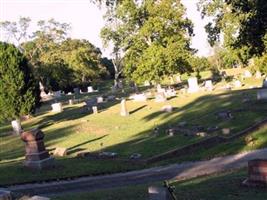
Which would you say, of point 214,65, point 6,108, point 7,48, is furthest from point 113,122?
point 214,65

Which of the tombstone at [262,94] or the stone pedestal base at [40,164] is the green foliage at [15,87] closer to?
the stone pedestal base at [40,164]

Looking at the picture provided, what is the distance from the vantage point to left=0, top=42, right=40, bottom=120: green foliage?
37.8 m

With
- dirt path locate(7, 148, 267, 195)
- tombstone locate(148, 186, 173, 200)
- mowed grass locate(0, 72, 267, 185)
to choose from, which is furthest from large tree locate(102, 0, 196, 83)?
tombstone locate(148, 186, 173, 200)

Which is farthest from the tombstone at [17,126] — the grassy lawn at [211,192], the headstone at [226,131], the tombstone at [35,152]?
the grassy lawn at [211,192]

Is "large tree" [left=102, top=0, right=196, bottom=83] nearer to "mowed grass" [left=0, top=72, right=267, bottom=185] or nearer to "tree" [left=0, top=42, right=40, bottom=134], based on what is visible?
"mowed grass" [left=0, top=72, right=267, bottom=185]

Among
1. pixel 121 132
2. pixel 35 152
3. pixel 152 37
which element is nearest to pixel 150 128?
pixel 121 132

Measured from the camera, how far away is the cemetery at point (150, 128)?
54.5ft

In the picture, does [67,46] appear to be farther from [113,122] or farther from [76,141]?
[76,141]

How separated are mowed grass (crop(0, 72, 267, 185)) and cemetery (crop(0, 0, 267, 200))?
0.09m

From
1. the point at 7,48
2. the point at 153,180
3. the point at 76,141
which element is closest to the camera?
the point at 153,180

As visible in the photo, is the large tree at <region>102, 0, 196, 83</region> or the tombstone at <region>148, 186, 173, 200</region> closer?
the tombstone at <region>148, 186, 173, 200</region>

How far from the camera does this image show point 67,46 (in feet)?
278

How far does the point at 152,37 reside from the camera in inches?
2351

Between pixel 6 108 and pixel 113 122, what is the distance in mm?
8520
